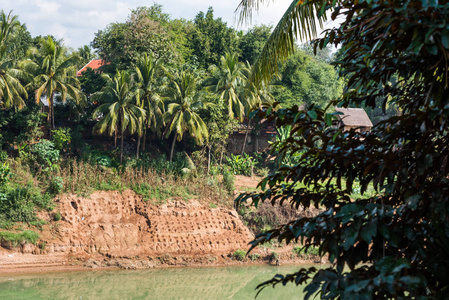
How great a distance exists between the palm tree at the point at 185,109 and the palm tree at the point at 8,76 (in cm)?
527

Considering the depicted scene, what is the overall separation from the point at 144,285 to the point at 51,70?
8939mm

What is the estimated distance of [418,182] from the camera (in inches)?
88.4

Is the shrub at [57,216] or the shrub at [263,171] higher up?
the shrub at [263,171]

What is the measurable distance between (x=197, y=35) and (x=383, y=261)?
22770 millimetres

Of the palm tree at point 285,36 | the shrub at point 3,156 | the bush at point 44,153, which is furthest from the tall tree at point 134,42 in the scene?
the palm tree at point 285,36

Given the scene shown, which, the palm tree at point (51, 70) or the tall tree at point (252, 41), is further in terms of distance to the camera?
the tall tree at point (252, 41)

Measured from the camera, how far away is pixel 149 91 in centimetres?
1778

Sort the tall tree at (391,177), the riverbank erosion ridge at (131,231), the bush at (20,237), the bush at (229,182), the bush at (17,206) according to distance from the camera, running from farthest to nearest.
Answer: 1. the bush at (229,182)
2. the riverbank erosion ridge at (131,231)
3. the bush at (17,206)
4. the bush at (20,237)
5. the tall tree at (391,177)

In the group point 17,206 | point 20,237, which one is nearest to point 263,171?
point 17,206

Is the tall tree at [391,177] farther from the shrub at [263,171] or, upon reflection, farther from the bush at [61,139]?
the shrub at [263,171]

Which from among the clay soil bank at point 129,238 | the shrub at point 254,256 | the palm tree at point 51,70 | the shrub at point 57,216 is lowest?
the shrub at point 254,256

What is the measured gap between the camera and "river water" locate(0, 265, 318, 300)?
1149 centimetres

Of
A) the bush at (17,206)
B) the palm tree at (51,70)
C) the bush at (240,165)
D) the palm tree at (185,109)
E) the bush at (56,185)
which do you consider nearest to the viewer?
the bush at (17,206)

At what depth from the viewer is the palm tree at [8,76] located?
15742 millimetres
